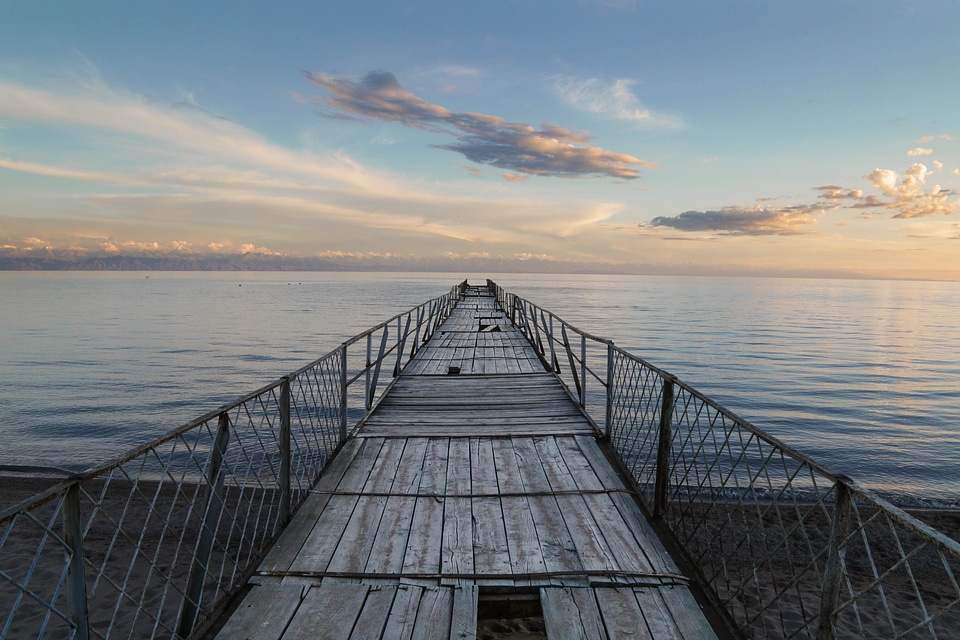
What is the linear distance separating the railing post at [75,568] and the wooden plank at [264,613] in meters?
1.13

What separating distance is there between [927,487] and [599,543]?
12.6 meters

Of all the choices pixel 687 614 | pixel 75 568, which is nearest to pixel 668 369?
pixel 687 614

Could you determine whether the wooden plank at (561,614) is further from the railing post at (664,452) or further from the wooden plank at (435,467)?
the wooden plank at (435,467)

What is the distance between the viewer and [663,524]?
491 cm

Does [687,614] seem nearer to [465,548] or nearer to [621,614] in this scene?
[621,614]

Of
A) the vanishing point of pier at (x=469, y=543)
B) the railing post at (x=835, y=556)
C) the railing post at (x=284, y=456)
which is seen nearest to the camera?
the railing post at (x=835, y=556)

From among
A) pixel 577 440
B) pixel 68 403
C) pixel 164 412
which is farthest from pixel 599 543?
pixel 68 403

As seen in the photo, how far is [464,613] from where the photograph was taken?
12.2 ft

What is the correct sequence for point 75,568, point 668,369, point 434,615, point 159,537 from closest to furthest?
A: point 75,568 → point 434,615 → point 159,537 → point 668,369

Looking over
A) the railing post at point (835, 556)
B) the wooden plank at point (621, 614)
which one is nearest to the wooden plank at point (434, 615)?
the wooden plank at point (621, 614)

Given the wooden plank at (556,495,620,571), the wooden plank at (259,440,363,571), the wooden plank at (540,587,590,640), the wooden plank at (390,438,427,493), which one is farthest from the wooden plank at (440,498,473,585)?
the wooden plank at (259,440,363,571)

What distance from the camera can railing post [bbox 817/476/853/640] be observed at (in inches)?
107

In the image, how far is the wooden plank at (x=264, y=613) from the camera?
3.51 m

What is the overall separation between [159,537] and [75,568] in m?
7.73
